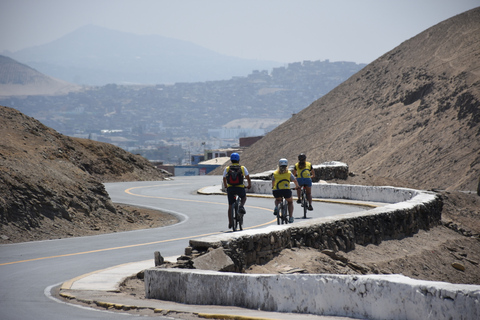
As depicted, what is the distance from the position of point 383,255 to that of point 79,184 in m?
11.1

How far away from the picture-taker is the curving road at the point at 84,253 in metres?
8.77

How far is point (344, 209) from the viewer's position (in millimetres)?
24922

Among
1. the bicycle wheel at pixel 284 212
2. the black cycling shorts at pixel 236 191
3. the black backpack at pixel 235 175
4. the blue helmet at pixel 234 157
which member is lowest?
the bicycle wheel at pixel 284 212

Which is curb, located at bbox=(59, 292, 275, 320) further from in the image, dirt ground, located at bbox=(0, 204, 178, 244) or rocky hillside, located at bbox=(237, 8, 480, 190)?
rocky hillside, located at bbox=(237, 8, 480, 190)

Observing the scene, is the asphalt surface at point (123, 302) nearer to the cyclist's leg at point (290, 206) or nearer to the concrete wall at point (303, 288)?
the concrete wall at point (303, 288)

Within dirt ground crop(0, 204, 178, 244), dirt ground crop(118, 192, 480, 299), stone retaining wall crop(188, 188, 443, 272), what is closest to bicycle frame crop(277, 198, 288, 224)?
stone retaining wall crop(188, 188, 443, 272)

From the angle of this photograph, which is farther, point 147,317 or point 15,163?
point 15,163

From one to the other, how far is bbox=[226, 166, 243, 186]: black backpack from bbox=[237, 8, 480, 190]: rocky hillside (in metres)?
39.9

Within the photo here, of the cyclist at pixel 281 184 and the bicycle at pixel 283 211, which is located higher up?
the cyclist at pixel 281 184

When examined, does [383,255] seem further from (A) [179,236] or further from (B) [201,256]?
(B) [201,256]

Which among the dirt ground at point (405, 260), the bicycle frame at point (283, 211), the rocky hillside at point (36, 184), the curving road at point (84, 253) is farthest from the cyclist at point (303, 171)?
the rocky hillside at point (36, 184)

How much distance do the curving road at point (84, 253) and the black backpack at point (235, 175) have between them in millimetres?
1847

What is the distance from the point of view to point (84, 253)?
1451 centimetres

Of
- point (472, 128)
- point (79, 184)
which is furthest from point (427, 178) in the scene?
point (79, 184)
